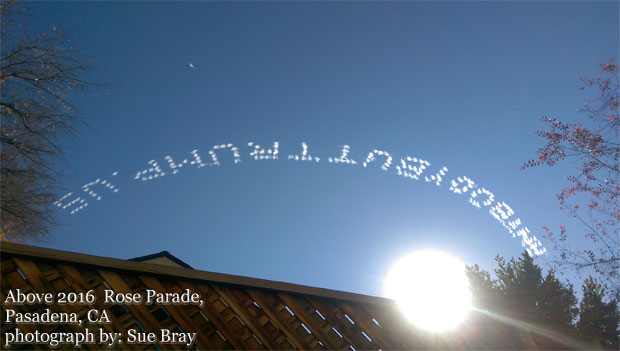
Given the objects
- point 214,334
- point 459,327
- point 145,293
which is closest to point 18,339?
point 145,293

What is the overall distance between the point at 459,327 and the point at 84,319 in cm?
244

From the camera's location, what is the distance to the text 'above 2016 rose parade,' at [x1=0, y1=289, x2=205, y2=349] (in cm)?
169

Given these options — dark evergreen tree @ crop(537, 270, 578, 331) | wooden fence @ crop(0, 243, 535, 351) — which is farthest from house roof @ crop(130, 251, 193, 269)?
dark evergreen tree @ crop(537, 270, 578, 331)

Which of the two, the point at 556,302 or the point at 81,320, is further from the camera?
the point at 556,302

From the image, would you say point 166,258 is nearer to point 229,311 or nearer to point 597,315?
point 229,311

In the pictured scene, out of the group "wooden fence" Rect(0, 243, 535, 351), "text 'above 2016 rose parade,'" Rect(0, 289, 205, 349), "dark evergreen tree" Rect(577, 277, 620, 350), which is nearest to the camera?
"text 'above 2016 rose parade,'" Rect(0, 289, 205, 349)

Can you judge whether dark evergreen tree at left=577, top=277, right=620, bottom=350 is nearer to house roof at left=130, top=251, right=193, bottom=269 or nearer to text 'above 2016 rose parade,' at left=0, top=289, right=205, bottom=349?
house roof at left=130, top=251, right=193, bottom=269

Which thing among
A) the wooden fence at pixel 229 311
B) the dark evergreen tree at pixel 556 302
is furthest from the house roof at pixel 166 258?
the dark evergreen tree at pixel 556 302

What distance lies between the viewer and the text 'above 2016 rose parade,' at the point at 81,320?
66.4 inches

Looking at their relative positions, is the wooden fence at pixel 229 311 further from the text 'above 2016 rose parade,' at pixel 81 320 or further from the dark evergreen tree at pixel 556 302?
the dark evergreen tree at pixel 556 302

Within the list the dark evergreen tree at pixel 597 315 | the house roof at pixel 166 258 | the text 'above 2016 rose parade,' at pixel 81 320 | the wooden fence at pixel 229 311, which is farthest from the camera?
the dark evergreen tree at pixel 597 315

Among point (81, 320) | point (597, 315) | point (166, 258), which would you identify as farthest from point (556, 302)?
point (81, 320)

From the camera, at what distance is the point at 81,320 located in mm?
1784

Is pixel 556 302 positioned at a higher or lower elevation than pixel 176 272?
lower
